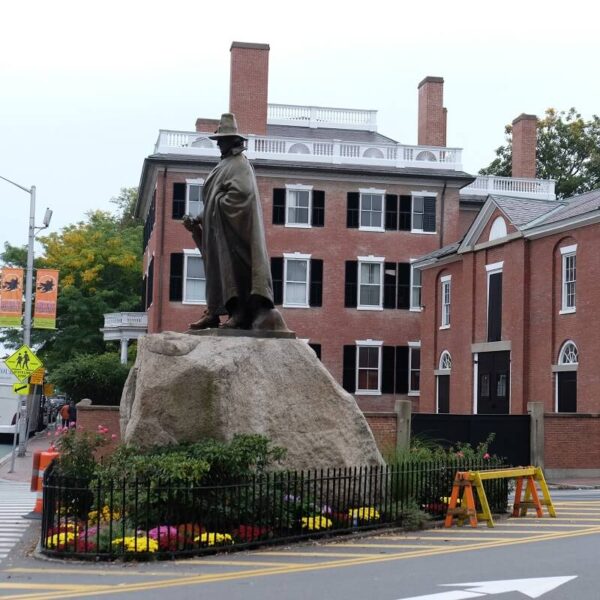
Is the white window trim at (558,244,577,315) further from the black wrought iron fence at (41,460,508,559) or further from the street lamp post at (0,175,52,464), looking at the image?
the black wrought iron fence at (41,460,508,559)

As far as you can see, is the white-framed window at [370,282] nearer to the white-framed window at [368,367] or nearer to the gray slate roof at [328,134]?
the white-framed window at [368,367]

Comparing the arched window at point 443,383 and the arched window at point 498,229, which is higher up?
the arched window at point 498,229

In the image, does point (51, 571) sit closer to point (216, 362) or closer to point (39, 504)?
point (216, 362)

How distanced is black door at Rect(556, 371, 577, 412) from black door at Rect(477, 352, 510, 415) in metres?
3.18

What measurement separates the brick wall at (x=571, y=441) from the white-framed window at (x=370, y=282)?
20038 millimetres

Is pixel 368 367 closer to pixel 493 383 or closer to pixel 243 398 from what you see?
pixel 493 383

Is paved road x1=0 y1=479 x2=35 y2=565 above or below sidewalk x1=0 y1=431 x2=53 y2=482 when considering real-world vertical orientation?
above

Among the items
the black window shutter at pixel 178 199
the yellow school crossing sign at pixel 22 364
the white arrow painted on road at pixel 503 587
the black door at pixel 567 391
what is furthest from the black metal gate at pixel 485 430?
the black window shutter at pixel 178 199

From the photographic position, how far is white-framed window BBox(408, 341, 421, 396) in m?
47.7

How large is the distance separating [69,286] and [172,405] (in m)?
48.2

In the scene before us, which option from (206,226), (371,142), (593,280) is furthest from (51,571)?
(371,142)

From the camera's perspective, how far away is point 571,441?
28.4m

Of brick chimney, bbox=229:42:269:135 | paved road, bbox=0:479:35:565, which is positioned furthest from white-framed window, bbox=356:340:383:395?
Answer: paved road, bbox=0:479:35:565

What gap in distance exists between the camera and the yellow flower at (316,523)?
12969 millimetres
